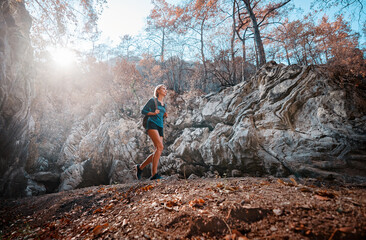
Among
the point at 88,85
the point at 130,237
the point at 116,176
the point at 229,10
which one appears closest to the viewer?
the point at 130,237

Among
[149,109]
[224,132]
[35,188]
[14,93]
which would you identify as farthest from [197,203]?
[35,188]

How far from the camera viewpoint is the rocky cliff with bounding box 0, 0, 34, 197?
5137 mm

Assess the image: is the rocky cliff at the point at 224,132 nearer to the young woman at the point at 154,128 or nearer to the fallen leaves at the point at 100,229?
the young woman at the point at 154,128

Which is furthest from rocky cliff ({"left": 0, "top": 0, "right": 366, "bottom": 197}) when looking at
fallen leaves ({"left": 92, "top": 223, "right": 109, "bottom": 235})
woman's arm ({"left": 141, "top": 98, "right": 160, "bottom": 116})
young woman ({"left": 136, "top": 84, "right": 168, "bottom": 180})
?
fallen leaves ({"left": 92, "top": 223, "right": 109, "bottom": 235})

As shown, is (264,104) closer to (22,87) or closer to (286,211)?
(286,211)

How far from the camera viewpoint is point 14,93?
218 inches

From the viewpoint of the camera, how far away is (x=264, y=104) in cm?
462

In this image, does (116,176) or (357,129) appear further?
(116,176)

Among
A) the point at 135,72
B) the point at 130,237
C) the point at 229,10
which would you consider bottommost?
the point at 130,237

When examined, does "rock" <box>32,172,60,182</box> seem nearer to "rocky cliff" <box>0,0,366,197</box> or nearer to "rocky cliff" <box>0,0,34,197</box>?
"rocky cliff" <box>0,0,366,197</box>

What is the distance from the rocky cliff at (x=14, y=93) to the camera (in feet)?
16.9

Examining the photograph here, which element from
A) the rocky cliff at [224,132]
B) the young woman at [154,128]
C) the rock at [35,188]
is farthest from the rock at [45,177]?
the young woman at [154,128]

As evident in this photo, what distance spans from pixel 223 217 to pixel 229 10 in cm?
1165

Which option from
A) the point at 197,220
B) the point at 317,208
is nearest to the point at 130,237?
the point at 197,220
